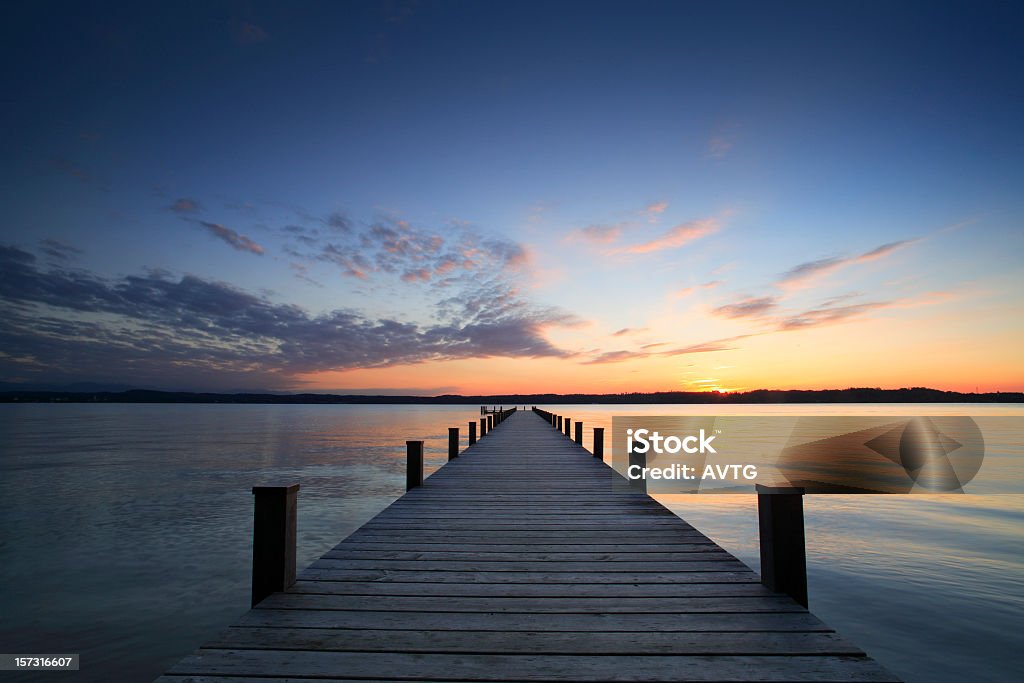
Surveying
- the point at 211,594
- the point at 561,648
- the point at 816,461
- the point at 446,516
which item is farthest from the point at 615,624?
the point at 816,461

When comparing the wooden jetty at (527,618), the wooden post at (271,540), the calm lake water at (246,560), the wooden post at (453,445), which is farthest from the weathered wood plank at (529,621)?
the wooden post at (453,445)

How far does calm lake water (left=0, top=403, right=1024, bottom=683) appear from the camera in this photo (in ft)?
22.3

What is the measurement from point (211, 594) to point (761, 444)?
111 ft

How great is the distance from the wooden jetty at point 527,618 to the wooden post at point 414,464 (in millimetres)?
2654

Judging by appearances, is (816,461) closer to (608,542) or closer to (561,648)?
(608,542)

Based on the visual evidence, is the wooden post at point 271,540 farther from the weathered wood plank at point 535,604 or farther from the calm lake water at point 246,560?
the calm lake water at point 246,560

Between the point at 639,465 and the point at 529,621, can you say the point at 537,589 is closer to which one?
the point at 529,621

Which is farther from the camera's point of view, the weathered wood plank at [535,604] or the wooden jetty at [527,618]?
the weathered wood plank at [535,604]

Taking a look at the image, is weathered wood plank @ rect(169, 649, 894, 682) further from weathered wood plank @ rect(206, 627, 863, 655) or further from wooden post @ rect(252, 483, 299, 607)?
wooden post @ rect(252, 483, 299, 607)

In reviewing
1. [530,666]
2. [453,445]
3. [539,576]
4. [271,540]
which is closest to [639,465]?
[539,576]

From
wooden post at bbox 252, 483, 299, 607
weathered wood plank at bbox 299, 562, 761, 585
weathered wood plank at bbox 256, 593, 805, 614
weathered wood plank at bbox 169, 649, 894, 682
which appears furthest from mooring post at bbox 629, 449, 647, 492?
wooden post at bbox 252, 483, 299, 607

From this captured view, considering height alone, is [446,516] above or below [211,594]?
above

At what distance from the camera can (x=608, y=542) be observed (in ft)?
19.5

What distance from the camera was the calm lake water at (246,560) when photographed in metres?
6.80
